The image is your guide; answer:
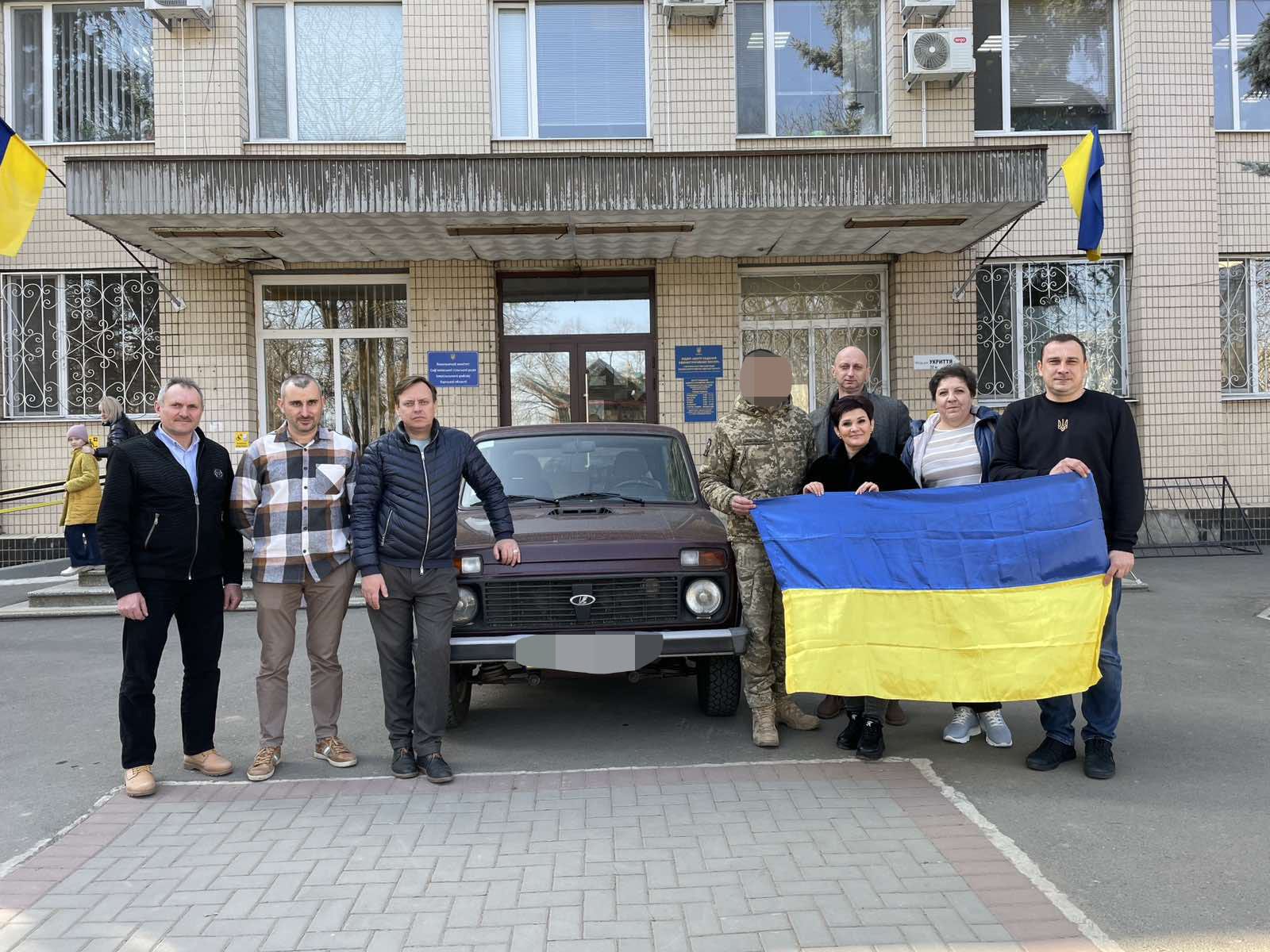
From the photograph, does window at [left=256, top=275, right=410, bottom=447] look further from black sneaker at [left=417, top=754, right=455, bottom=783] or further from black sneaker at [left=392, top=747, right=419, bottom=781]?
black sneaker at [left=417, top=754, right=455, bottom=783]

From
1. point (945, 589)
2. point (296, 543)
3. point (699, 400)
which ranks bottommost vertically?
point (945, 589)

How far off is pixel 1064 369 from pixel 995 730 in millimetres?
1894

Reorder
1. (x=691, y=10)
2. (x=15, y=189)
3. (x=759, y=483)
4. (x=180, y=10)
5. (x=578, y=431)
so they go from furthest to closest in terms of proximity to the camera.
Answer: (x=691, y=10), (x=180, y=10), (x=15, y=189), (x=578, y=431), (x=759, y=483)

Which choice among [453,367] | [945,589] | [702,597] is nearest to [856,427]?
[945,589]

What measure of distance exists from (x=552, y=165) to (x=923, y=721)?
21.4ft

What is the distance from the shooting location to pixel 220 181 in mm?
9453

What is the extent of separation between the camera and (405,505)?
181 inches

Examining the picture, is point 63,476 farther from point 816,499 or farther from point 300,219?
point 816,499

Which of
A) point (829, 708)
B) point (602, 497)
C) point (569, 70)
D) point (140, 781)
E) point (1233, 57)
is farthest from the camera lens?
point (1233, 57)

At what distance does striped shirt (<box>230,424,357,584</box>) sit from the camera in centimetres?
469

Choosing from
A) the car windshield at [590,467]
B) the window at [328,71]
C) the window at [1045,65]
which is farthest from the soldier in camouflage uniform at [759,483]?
the window at [1045,65]

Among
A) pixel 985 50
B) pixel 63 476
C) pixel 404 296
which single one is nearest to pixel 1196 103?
pixel 985 50

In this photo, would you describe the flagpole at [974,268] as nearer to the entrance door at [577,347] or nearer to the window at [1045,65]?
the window at [1045,65]

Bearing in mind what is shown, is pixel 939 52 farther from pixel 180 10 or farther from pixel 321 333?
pixel 180 10
